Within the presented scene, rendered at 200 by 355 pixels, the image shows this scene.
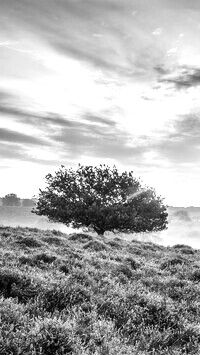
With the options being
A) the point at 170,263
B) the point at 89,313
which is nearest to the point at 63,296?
the point at 89,313

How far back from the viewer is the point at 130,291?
906 centimetres

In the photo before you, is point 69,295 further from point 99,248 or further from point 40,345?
point 99,248

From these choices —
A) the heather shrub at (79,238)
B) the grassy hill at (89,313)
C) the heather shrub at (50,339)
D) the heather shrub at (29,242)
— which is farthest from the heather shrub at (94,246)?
the heather shrub at (50,339)

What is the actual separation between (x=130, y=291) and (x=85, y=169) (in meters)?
29.8

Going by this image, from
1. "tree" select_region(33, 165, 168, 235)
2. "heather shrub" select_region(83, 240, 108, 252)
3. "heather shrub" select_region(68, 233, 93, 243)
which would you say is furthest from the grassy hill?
"tree" select_region(33, 165, 168, 235)

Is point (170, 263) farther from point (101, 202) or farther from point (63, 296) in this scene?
point (101, 202)

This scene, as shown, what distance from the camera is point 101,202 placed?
3653 centimetres

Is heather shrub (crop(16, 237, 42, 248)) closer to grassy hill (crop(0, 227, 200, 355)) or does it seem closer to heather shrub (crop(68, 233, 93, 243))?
grassy hill (crop(0, 227, 200, 355))

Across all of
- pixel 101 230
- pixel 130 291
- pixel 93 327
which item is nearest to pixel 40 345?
pixel 93 327

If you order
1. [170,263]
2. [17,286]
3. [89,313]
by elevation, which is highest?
[17,286]

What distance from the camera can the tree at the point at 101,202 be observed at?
35938 mm

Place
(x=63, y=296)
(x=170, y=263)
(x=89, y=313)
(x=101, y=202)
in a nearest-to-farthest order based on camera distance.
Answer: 1. (x=89, y=313)
2. (x=63, y=296)
3. (x=170, y=263)
4. (x=101, y=202)

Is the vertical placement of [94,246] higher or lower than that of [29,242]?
lower

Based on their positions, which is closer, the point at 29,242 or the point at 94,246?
the point at 29,242
